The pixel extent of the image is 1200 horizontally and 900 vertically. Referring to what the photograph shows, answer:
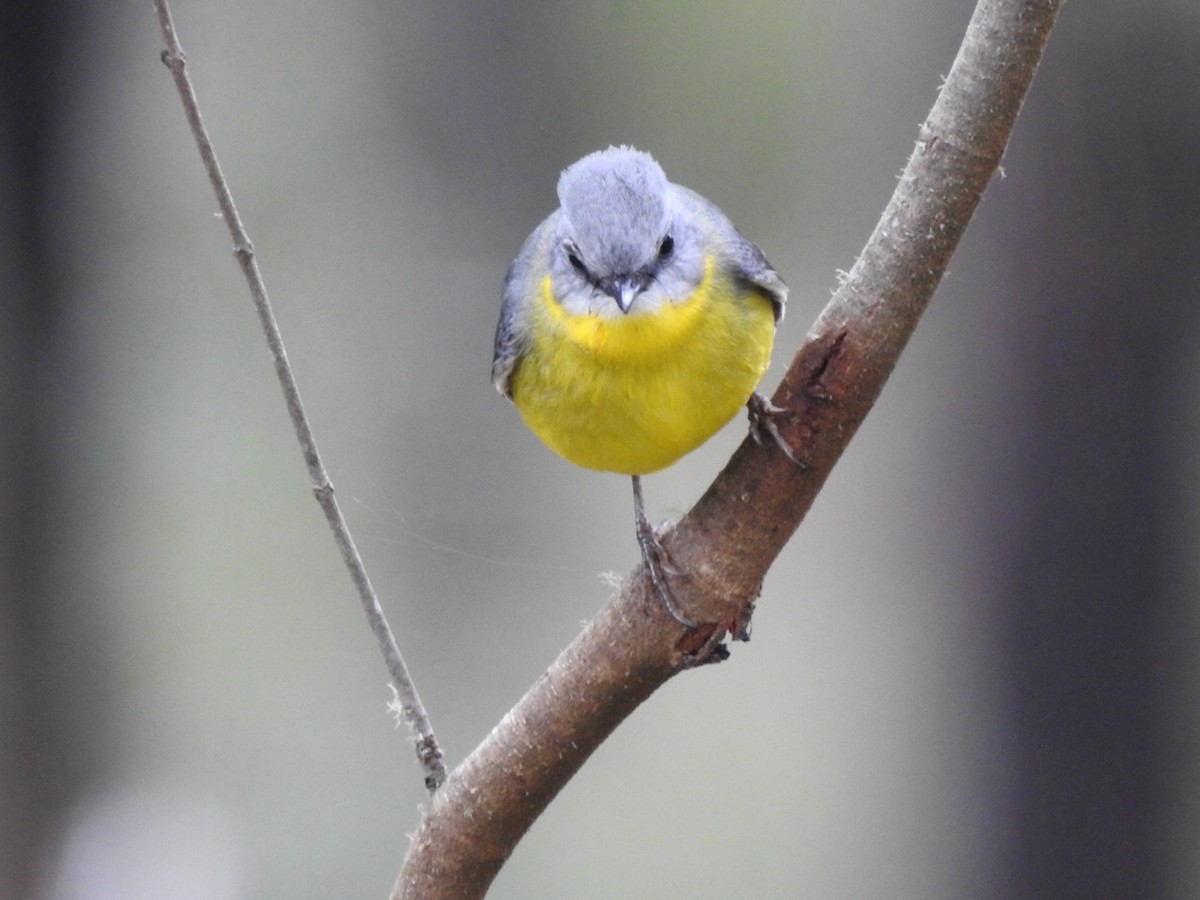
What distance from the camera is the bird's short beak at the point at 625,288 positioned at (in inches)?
88.1

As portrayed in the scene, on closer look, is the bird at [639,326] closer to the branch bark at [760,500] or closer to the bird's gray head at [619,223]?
the bird's gray head at [619,223]

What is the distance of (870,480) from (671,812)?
1374 mm

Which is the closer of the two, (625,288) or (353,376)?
(625,288)

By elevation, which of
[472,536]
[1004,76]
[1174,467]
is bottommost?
Result: [472,536]

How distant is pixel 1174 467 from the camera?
412cm

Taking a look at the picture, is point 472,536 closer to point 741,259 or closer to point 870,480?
point 870,480

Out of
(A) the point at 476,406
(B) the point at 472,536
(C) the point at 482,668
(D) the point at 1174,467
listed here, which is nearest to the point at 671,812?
(C) the point at 482,668

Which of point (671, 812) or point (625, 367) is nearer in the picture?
point (625, 367)

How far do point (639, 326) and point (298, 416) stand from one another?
598 millimetres

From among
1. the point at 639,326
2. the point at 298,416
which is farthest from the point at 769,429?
the point at 298,416

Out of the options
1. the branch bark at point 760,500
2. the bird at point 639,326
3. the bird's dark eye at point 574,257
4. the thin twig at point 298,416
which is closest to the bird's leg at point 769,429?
the branch bark at point 760,500

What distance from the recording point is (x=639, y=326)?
2.29 meters

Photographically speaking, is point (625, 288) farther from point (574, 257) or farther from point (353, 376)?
point (353, 376)

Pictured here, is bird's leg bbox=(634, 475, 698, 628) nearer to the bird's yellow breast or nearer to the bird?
the bird
